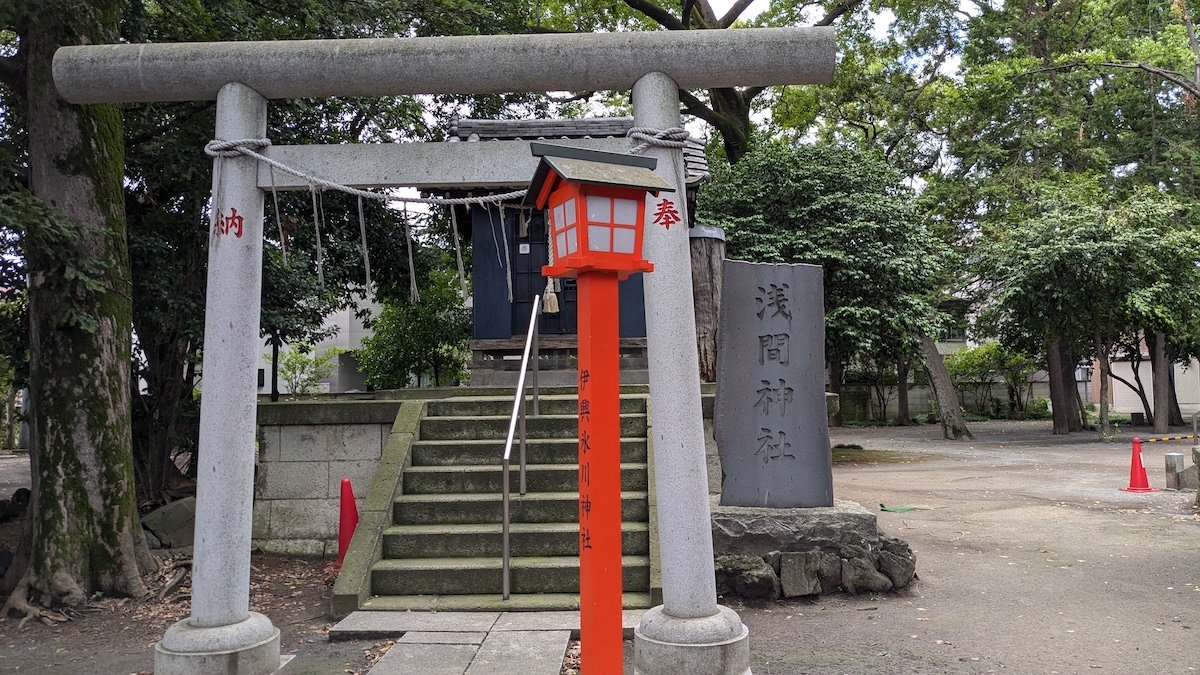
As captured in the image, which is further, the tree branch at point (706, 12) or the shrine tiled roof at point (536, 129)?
the tree branch at point (706, 12)

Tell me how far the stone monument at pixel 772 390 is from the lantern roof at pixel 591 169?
383 cm

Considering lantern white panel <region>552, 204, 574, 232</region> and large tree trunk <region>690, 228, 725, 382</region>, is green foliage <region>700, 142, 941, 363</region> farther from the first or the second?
lantern white panel <region>552, 204, 574, 232</region>

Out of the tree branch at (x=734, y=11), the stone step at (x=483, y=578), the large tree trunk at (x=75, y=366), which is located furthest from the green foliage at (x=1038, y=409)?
the large tree trunk at (x=75, y=366)

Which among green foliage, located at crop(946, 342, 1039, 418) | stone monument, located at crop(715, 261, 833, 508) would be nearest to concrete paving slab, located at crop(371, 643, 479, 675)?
stone monument, located at crop(715, 261, 833, 508)

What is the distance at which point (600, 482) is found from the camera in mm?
3777

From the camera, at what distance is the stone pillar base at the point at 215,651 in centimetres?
454

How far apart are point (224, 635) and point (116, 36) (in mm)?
5810

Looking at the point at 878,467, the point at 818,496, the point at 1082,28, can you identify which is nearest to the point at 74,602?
the point at 818,496

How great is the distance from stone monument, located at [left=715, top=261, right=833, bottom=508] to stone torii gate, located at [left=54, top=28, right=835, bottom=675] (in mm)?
2880

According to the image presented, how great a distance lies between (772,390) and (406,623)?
366 cm

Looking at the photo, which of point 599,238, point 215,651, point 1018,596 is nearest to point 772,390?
point 1018,596

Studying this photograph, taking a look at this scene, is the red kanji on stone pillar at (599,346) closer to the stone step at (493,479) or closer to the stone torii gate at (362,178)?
the stone torii gate at (362,178)

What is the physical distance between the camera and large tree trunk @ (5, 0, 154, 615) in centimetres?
681

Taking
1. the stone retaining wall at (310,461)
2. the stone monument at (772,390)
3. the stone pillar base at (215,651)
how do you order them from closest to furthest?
the stone pillar base at (215,651), the stone monument at (772,390), the stone retaining wall at (310,461)
